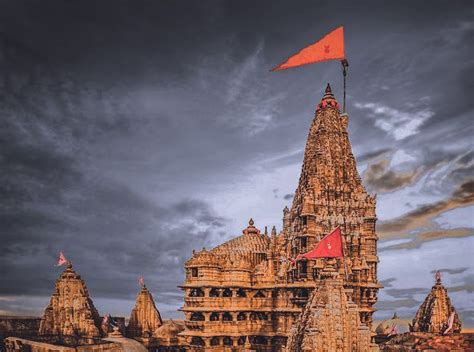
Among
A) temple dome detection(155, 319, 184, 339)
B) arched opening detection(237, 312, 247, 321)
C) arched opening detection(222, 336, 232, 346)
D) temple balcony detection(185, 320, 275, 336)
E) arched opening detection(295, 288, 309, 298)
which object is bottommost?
arched opening detection(222, 336, 232, 346)

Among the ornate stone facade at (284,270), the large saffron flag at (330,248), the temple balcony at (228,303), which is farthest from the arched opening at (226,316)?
the large saffron flag at (330,248)

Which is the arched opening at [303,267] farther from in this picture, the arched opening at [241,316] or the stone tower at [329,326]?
the stone tower at [329,326]

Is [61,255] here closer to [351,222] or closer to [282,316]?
[282,316]

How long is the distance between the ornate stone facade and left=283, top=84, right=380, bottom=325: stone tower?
84mm

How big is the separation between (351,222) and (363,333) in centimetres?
2181

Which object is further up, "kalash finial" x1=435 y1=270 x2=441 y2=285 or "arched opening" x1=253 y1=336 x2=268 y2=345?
"kalash finial" x1=435 y1=270 x2=441 y2=285

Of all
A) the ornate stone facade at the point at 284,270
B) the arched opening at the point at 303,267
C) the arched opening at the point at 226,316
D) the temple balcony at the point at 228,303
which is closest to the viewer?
the arched opening at the point at 303,267

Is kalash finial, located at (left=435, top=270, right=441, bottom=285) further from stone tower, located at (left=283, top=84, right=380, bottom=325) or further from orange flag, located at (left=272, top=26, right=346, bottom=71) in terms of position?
orange flag, located at (left=272, top=26, right=346, bottom=71)

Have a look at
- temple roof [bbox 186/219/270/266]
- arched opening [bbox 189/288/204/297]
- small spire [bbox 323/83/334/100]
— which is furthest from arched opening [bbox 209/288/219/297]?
small spire [bbox 323/83/334/100]

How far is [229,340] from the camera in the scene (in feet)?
147

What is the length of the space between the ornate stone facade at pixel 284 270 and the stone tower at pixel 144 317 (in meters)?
8.17

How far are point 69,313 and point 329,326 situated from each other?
98.8ft

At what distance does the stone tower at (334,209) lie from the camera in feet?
145

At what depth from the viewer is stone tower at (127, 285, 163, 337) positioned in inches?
2042
